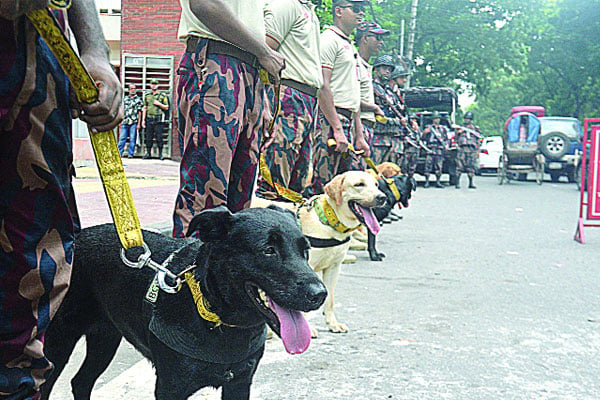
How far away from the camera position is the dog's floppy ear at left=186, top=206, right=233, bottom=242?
82.4 inches

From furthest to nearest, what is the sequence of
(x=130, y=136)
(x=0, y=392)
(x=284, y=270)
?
(x=130, y=136)
(x=284, y=270)
(x=0, y=392)

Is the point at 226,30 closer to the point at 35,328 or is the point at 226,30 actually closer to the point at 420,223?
the point at 35,328

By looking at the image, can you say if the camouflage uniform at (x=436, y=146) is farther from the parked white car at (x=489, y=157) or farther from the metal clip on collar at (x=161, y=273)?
the metal clip on collar at (x=161, y=273)

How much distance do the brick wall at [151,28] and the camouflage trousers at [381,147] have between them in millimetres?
10084

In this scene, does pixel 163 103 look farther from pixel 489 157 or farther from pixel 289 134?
pixel 289 134

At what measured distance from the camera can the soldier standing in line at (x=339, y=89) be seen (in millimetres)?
5660

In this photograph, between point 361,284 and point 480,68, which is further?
point 480,68

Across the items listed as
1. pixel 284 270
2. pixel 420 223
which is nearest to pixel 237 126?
pixel 284 270

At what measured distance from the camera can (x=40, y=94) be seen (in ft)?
4.44

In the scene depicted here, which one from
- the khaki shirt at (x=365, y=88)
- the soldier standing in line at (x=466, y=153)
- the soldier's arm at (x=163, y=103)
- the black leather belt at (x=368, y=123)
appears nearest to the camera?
the khaki shirt at (x=365, y=88)

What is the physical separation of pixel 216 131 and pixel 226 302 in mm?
1082

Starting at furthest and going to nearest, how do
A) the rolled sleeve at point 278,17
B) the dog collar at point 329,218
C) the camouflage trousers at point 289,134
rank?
1. the dog collar at point 329,218
2. the camouflage trousers at point 289,134
3. the rolled sleeve at point 278,17

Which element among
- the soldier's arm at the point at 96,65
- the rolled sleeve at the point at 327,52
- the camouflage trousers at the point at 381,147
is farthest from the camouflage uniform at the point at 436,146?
the soldier's arm at the point at 96,65

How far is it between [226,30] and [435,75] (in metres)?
33.6
